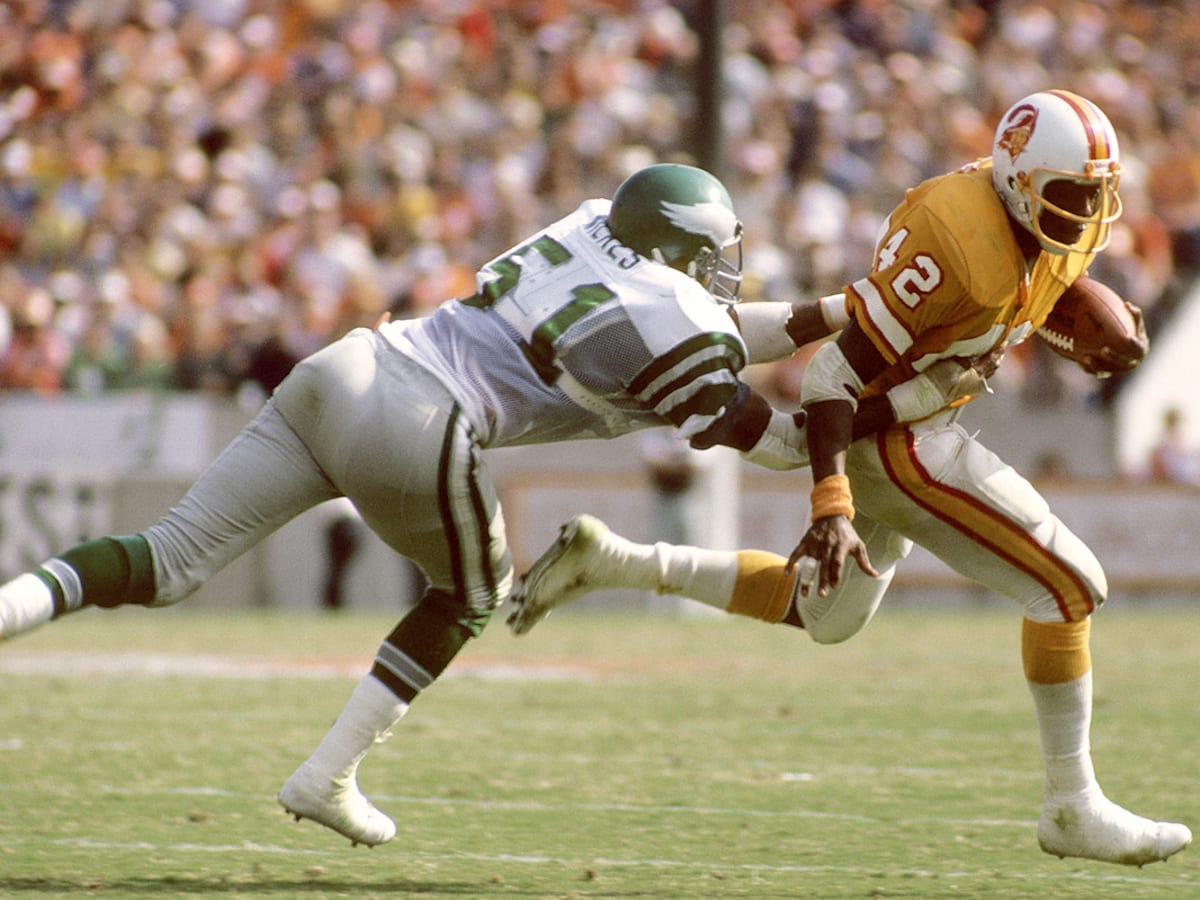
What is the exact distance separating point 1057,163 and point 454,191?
32.1 ft

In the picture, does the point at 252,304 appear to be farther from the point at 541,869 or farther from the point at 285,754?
the point at 541,869

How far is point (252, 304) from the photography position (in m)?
12.7

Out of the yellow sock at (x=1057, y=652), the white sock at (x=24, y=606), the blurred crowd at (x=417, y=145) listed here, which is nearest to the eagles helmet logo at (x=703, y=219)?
the yellow sock at (x=1057, y=652)

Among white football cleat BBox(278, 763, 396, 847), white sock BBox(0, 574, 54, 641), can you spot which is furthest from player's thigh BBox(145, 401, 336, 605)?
white football cleat BBox(278, 763, 396, 847)

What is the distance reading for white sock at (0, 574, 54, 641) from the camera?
13.6ft

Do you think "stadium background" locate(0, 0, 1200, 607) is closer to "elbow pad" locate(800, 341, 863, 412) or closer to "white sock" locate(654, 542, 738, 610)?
"white sock" locate(654, 542, 738, 610)

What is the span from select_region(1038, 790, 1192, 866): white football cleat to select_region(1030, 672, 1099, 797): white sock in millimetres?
48

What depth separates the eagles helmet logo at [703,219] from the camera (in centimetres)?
429

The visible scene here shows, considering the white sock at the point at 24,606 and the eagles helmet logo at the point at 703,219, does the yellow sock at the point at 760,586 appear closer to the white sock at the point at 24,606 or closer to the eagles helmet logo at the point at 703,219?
the eagles helmet logo at the point at 703,219

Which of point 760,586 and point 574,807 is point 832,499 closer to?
point 760,586

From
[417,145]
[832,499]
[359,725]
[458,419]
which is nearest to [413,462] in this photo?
[458,419]

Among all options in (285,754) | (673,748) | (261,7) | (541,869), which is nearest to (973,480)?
(541,869)

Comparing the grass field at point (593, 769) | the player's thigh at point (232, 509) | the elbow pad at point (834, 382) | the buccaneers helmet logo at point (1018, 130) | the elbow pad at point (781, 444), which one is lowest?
the grass field at point (593, 769)

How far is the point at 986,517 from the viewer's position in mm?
4535
